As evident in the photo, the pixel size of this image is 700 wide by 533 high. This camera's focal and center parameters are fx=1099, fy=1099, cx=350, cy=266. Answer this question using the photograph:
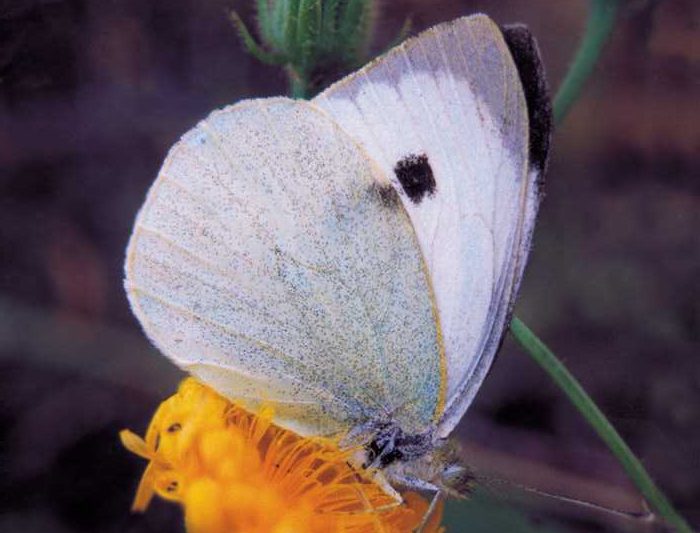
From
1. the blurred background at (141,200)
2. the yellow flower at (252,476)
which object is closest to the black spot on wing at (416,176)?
the yellow flower at (252,476)

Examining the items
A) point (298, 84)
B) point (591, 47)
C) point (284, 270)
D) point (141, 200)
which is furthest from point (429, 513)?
point (141, 200)

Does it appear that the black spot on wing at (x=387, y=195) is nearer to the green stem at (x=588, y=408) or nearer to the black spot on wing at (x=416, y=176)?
the black spot on wing at (x=416, y=176)

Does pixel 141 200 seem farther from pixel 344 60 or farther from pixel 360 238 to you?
pixel 360 238

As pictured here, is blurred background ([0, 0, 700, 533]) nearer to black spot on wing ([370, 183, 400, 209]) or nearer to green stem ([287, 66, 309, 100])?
green stem ([287, 66, 309, 100])

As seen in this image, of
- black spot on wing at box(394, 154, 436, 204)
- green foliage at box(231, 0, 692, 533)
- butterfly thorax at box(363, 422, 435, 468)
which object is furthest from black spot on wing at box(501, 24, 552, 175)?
butterfly thorax at box(363, 422, 435, 468)

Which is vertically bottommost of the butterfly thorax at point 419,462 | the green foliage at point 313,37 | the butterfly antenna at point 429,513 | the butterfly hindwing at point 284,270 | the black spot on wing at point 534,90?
the butterfly antenna at point 429,513

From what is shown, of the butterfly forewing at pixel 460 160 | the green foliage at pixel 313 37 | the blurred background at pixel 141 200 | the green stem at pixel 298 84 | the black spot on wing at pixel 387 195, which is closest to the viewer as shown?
the butterfly forewing at pixel 460 160

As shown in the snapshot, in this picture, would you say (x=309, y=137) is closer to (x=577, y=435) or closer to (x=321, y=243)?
(x=321, y=243)
